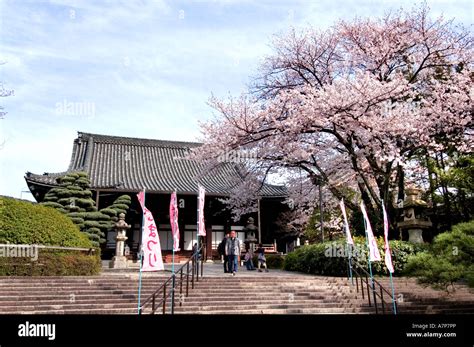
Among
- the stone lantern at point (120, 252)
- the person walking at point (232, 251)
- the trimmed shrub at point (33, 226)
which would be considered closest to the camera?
the trimmed shrub at point (33, 226)


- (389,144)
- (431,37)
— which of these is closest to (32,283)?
(389,144)

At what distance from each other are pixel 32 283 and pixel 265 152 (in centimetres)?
1010

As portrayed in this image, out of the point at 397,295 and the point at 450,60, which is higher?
the point at 450,60

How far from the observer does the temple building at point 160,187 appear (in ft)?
78.9

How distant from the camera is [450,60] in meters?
16.2

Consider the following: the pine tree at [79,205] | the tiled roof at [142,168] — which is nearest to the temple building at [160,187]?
the tiled roof at [142,168]

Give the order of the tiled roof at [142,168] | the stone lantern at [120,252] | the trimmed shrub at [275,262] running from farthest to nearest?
the tiled roof at [142,168]
the trimmed shrub at [275,262]
the stone lantern at [120,252]

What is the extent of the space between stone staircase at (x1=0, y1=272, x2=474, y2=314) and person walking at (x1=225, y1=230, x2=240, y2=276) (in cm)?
138

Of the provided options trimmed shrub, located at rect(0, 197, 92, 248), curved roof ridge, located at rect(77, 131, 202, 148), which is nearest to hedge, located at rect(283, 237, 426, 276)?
trimmed shrub, located at rect(0, 197, 92, 248)

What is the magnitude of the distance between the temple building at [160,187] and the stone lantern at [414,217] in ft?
29.5

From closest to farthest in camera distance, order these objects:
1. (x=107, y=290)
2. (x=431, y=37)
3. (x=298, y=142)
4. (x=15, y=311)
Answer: (x=15, y=311), (x=107, y=290), (x=431, y=37), (x=298, y=142)

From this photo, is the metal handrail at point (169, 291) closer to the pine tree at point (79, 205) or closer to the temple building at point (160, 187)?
the pine tree at point (79, 205)

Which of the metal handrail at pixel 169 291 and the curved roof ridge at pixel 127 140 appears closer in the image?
the metal handrail at pixel 169 291
